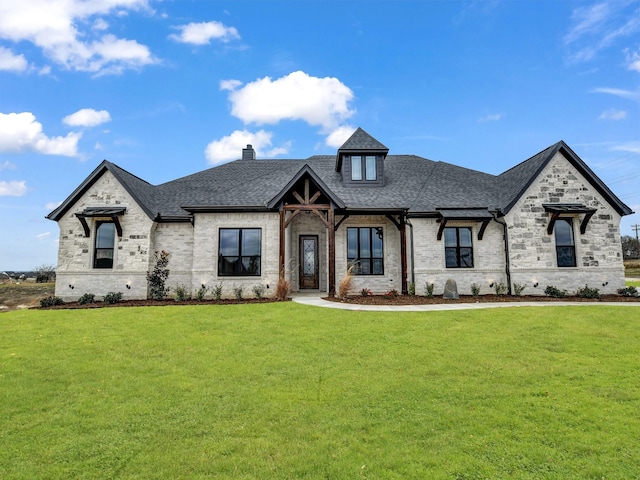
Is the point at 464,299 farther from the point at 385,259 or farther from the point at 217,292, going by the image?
the point at 217,292

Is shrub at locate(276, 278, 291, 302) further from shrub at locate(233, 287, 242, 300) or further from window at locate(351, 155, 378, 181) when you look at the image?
window at locate(351, 155, 378, 181)

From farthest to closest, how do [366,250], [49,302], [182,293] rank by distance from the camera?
1. [366,250]
2. [182,293]
3. [49,302]

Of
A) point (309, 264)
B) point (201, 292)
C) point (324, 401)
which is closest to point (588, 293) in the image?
point (309, 264)

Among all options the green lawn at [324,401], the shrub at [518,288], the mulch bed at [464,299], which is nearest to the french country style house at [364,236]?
the shrub at [518,288]

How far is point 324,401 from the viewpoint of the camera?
492 centimetres

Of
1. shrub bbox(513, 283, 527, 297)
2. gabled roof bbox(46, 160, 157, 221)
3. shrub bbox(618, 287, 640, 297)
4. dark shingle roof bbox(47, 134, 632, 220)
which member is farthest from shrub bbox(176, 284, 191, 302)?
shrub bbox(618, 287, 640, 297)

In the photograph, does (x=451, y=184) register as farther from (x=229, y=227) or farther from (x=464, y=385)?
(x=464, y=385)

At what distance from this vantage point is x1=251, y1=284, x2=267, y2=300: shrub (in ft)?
49.8

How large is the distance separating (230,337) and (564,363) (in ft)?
23.9

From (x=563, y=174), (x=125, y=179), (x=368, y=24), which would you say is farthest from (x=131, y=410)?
(x=563, y=174)

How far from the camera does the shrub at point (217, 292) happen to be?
15.0 metres

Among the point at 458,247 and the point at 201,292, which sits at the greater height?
the point at 458,247

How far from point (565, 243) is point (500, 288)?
399cm

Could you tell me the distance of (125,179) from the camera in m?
16.6
